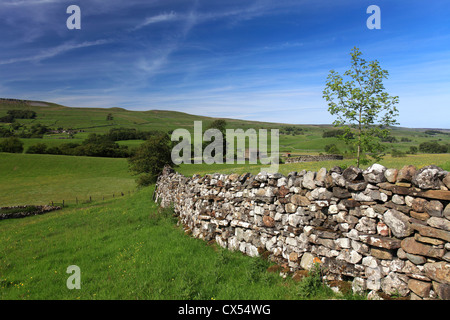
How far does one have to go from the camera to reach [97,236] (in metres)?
10.4

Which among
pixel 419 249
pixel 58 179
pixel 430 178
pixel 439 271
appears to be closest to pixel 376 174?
pixel 430 178

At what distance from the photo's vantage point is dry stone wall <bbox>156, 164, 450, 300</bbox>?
393 cm

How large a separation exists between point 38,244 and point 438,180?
14289 millimetres

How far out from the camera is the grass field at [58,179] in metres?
36.8

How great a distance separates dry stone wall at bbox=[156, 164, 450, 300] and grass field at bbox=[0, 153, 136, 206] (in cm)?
3356

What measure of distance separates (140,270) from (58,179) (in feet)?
184

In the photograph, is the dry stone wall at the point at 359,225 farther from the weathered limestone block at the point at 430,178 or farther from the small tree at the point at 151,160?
the small tree at the point at 151,160

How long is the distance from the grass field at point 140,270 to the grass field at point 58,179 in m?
26.8

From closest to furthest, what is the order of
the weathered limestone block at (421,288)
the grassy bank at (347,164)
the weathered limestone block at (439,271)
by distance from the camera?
the weathered limestone block at (439,271) < the weathered limestone block at (421,288) < the grassy bank at (347,164)

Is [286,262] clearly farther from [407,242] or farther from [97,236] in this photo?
[97,236]

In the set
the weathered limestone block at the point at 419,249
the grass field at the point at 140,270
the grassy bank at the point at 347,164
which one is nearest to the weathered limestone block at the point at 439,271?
the weathered limestone block at the point at 419,249

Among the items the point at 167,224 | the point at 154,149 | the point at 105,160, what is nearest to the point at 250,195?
the point at 167,224

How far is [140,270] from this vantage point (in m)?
6.35

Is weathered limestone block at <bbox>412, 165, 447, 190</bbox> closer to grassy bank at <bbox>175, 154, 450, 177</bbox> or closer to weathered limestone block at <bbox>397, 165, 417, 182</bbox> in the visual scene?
weathered limestone block at <bbox>397, 165, 417, 182</bbox>
